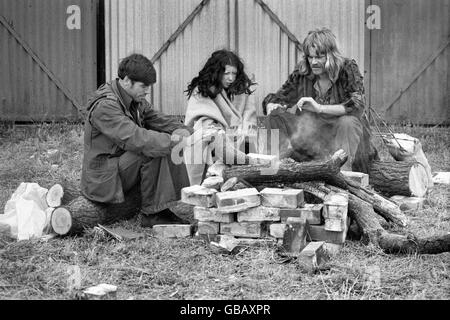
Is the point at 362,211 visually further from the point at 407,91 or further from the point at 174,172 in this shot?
the point at 407,91

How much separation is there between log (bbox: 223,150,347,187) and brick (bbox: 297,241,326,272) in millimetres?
805

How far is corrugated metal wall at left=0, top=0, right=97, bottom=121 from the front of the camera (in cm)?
930

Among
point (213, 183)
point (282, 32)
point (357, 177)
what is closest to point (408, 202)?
point (357, 177)

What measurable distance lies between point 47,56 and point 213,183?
201 inches

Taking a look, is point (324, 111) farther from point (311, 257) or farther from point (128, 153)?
point (311, 257)

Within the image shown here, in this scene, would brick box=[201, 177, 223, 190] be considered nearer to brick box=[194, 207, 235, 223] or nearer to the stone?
brick box=[194, 207, 235, 223]

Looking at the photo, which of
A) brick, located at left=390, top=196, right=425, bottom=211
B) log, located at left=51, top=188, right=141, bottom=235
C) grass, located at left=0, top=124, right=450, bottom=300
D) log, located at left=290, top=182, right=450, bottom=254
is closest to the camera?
grass, located at left=0, top=124, right=450, bottom=300

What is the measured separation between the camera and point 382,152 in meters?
7.93

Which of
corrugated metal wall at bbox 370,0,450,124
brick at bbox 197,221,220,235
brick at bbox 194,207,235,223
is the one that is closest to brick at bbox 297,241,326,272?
brick at bbox 194,207,235,223

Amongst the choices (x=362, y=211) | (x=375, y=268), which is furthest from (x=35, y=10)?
(x=375, y=268)

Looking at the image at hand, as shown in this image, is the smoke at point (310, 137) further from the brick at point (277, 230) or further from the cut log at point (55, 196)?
the cut log at point (55, 196)

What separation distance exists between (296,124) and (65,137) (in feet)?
12.0

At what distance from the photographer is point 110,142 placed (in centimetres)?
521
